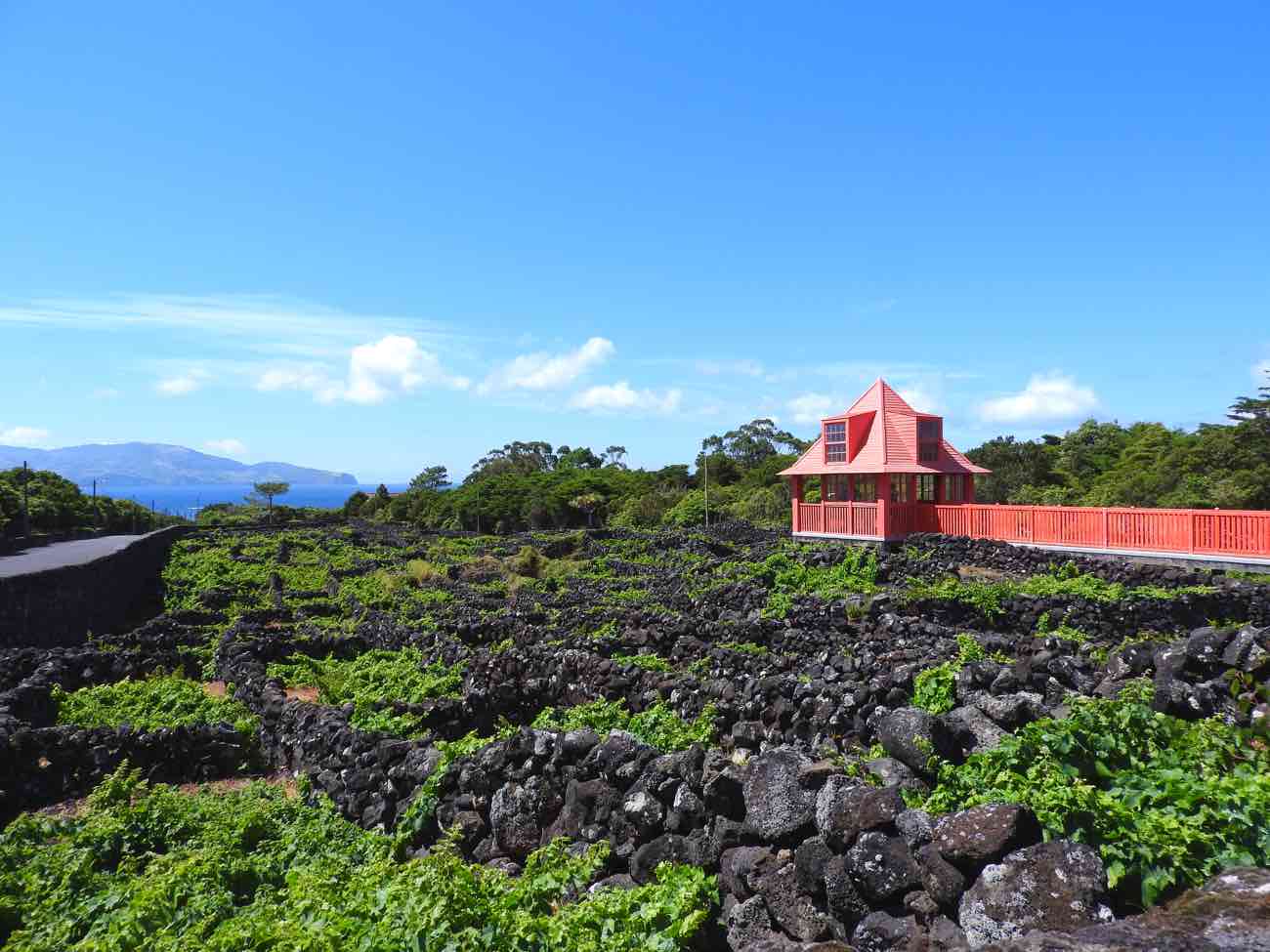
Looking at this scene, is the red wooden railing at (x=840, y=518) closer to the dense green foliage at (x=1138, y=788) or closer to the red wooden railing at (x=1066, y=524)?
the red wooden railing at (x=1066, y=524)

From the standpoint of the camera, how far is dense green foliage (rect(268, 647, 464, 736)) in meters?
11.0

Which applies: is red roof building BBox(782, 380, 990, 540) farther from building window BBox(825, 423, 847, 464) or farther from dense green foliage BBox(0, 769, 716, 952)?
dense green foliage BBox(0, 769, 716, 952)

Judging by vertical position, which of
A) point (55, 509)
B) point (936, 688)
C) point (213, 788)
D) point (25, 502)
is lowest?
point (213, 788)

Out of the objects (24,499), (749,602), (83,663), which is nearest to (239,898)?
(83,663)

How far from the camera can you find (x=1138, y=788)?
5.00m

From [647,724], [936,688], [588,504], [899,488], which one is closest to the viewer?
[936,688]

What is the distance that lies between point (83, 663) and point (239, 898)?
471 inches

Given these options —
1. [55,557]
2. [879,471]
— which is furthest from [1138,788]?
[55,557]

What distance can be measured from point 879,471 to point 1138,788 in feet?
70.9

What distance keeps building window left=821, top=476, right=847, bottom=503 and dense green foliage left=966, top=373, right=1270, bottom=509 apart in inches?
554

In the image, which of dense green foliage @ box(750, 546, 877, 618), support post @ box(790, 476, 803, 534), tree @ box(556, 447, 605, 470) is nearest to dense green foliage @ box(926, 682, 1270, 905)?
dense green foliage @ box(750, 546, 877, 618)

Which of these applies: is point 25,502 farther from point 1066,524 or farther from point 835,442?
point 1066,524

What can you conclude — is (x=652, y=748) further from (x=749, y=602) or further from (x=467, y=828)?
(x=749, y=602)

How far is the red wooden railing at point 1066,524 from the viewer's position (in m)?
18.7
